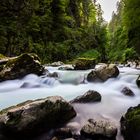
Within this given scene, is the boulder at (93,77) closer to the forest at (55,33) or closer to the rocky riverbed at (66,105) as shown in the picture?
the rocky riverbed at (66,105)

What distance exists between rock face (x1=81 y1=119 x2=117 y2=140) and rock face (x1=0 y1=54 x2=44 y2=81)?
22.2 ft

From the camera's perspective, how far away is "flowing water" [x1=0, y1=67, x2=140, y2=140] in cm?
747

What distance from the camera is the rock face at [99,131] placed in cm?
579

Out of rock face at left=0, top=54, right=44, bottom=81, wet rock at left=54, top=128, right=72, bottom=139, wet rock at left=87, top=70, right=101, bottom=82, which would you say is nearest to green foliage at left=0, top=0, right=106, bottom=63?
rock face at left=0, top=54, right=44, bottom=81

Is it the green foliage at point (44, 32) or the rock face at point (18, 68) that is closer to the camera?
the rock face at point (18, 68)

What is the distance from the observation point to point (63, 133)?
6125 mm

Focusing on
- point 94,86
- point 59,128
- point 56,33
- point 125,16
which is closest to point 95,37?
point 56,33

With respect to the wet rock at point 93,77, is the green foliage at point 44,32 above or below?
above

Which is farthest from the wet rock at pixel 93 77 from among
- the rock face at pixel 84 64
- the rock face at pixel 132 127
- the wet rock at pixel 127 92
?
the rock face at pixel 132 127

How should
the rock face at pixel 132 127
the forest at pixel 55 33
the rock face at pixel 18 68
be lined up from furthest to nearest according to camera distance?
1. the forest at pixel 55 33
2. the rock face at pixel 18 68
3. the rock face at pixel 132 127

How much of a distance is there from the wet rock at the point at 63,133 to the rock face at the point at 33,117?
12.2 inches

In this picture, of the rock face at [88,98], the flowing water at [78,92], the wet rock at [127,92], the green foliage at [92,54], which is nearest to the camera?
the flowing water at [78,92]

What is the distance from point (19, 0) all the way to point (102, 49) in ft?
50.9

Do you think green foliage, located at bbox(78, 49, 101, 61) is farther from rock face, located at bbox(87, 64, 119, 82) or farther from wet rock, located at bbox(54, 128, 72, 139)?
wet rock, located at bbox(54, 128, 72, 139)
